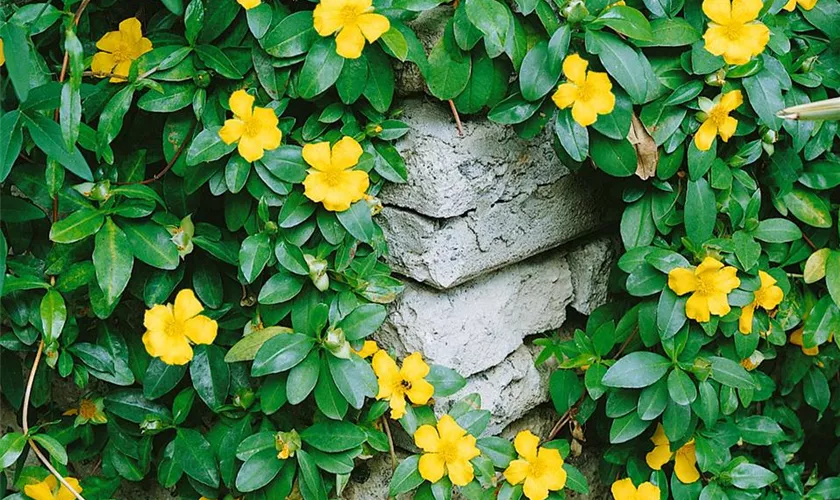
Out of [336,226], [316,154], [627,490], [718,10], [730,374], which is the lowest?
[627,490]

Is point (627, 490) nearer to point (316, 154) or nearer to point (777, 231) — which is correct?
point (777, 231)

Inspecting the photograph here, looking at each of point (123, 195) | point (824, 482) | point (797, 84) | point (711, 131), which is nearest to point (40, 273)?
point (123, 195)

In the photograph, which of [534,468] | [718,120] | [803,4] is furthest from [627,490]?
[803,4]

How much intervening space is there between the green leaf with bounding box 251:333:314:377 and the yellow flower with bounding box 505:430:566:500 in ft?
1.26

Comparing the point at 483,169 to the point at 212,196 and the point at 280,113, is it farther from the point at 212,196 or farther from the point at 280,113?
the point at 212,196

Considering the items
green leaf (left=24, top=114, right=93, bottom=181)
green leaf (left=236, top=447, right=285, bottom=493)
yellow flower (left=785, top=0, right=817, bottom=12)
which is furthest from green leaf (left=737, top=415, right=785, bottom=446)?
green leaf (left=24, top=114, right=93, bottom=181)

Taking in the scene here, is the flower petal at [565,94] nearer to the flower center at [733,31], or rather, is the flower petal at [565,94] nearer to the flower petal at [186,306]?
the flower center at [733,31]

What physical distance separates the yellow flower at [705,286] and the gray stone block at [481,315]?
26 centimetres

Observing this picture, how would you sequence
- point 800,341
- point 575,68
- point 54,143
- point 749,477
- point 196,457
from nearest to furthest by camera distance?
point 54,143
point 575,68
point 196,457
point 749,477
point 800,341

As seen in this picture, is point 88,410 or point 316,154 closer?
point 316,154

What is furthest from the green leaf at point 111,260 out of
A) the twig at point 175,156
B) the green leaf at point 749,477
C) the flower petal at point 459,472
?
the green leaf at point 749,477

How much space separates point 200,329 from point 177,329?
0.03 m

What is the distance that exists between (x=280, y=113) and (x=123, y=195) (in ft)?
0.84

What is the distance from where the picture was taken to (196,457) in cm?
143
